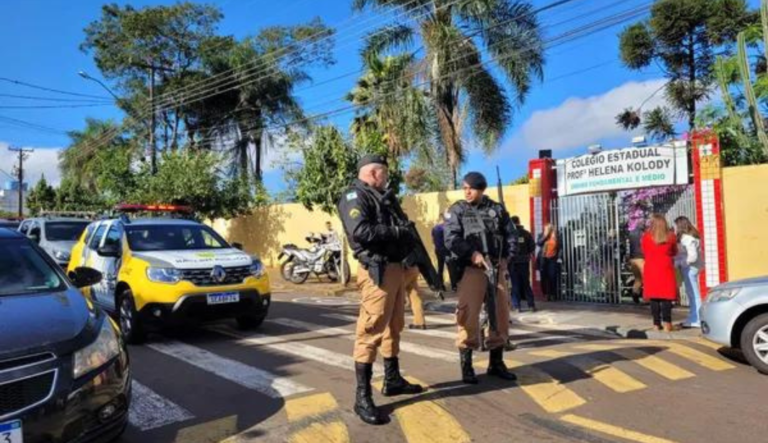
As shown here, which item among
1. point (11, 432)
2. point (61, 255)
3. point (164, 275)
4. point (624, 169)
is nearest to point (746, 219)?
point (624, 169)

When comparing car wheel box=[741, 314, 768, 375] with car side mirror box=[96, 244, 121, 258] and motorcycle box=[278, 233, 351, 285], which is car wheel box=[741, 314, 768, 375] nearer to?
car side mirror box=[96, 244, 121, 258]

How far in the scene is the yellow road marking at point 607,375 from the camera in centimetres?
601

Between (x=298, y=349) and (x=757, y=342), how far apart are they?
4.91 m

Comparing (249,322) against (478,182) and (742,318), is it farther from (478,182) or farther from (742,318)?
(742,318)

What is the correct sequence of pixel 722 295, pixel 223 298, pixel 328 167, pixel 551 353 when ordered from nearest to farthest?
pixel 722 295 < pixel 551 353 < pixel 223 298 < pixel 328 167

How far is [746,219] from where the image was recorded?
1184 centimetres

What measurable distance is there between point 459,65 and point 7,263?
1680 centimetres

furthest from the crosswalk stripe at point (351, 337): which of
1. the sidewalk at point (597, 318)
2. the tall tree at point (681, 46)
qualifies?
the tall tree at point (681, 46)

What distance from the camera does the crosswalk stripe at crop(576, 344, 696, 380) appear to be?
21.4 ft

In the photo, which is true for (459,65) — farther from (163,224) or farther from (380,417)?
(380,417)

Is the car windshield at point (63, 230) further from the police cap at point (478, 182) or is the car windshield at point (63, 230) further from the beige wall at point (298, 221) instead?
the police cap at point (478, 182)

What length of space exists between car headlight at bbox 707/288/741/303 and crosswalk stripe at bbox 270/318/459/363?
2.85m

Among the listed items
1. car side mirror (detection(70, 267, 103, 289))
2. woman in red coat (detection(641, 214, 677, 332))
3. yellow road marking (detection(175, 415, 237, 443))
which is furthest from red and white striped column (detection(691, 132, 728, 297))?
car side mirror (detection(70, 267, 103, 289))

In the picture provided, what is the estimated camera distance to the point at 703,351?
7820mm
